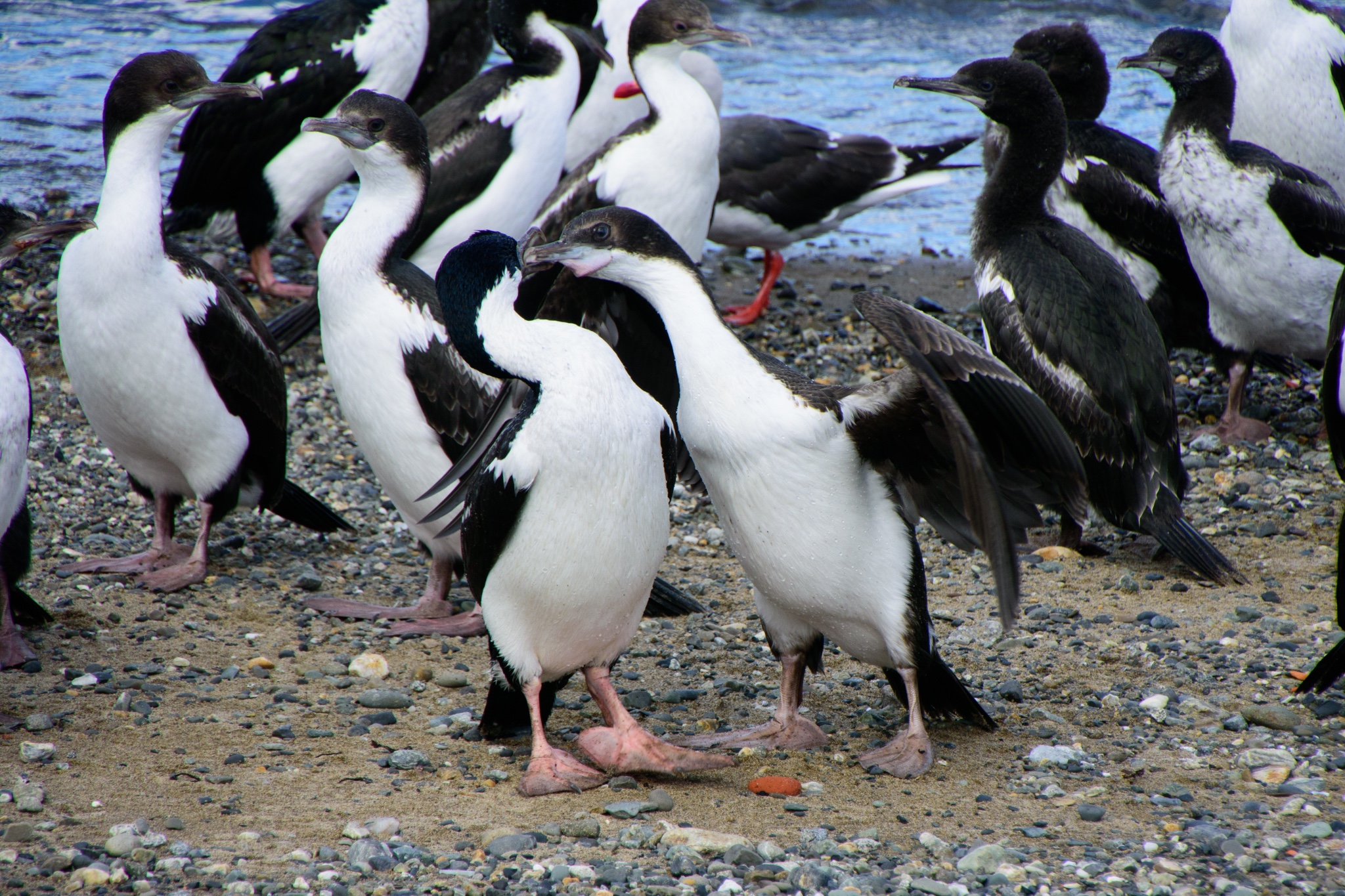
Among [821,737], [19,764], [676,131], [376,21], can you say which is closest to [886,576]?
[821,737]

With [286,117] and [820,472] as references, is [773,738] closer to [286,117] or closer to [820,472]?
[820,472]

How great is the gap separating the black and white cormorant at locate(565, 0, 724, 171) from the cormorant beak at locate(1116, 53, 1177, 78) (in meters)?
3.13

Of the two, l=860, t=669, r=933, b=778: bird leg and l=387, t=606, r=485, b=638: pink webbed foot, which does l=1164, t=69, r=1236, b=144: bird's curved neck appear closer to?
l=860, t=669, r=933, b=778: bird leg

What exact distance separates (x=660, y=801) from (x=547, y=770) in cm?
35

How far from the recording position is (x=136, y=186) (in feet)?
17.1

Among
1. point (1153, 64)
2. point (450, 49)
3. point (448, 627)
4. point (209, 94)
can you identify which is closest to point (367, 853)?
point (448, 627)

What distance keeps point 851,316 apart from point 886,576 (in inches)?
209

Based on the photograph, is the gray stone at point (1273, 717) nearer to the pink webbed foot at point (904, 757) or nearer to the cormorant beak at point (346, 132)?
the pink webbed foot at point (904, 757)

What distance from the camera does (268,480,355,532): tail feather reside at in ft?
19.0

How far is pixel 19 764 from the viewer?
3.68 m

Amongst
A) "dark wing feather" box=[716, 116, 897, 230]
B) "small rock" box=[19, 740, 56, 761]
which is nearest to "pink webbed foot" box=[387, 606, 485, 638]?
"small rock" box=[19, 740, 56, 761]

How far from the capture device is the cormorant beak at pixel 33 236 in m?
4.69

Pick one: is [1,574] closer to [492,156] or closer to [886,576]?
[886,576]

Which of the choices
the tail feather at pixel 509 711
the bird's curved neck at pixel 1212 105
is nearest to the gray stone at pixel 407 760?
the tail feather at pixel 509 711
